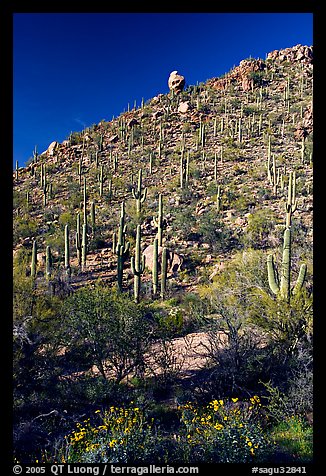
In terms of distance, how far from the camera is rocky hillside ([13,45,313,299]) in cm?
1445

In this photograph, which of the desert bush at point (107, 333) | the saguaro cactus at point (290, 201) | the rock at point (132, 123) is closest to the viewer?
the desert bush at point (107, 333)

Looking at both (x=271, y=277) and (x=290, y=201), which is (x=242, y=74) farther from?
(x=271, y=277)

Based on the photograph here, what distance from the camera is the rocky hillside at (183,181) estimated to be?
14453mm

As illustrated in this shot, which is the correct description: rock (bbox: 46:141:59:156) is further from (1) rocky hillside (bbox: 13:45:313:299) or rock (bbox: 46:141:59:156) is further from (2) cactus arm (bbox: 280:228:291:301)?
(2) cactus arm (bbox: 280:228:291:301)

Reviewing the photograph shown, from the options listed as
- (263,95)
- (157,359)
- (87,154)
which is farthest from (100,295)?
(263,95)

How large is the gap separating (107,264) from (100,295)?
8.79 m

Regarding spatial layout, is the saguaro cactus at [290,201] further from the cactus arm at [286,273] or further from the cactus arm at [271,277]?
the cactus arm at [271,277]

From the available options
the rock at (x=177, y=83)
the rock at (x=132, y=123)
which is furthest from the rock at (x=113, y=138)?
the rock at (x=177, y=83)

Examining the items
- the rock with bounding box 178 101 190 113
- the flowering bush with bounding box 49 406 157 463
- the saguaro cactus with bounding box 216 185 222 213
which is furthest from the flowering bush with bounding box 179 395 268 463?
the rock with bounding box 178 101 190 113

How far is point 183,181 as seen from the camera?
2114 cm

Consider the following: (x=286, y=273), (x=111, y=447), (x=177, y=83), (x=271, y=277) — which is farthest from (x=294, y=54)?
(x=111, y=447)

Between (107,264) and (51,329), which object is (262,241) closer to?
(107,264)

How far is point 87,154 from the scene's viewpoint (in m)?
29.0

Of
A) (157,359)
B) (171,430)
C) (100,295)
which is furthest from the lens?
(100,295)
